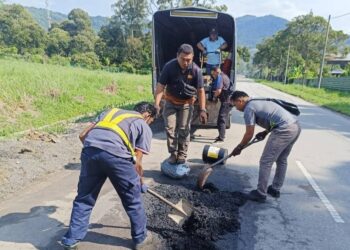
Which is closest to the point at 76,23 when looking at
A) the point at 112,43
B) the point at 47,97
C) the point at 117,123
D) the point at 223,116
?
the point at 112,43

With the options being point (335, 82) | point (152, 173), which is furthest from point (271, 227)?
point (335, 82)

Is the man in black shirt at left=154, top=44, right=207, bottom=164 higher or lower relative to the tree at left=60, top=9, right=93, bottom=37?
lower

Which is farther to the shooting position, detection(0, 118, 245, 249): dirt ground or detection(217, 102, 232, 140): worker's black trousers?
detection(217, 102, 232, 140): worker's black trousers

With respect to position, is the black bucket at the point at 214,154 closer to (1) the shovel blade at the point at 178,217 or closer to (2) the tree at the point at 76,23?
(1) the shovel blade at the point at 178,217

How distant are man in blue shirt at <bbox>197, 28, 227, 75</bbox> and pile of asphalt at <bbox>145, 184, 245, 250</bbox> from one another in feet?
15.9

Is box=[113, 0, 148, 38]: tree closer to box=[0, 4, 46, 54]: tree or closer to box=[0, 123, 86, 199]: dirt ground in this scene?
box=[0, 4, 46, 54]: tree

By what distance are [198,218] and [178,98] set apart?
2.53m

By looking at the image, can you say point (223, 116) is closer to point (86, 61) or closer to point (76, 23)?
point (86, 61)

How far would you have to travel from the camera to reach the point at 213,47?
948cm

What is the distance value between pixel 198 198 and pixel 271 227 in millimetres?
1088

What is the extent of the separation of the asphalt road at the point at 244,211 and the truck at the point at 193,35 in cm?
179

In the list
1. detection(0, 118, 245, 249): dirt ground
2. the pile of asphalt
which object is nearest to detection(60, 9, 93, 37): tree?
detection(0, 118, 245, 249): dirt ground

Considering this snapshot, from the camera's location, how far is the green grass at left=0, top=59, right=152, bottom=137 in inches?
392

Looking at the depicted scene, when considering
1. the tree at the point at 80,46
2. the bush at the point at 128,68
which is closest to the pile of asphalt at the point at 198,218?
the bush at the point at 128,68
